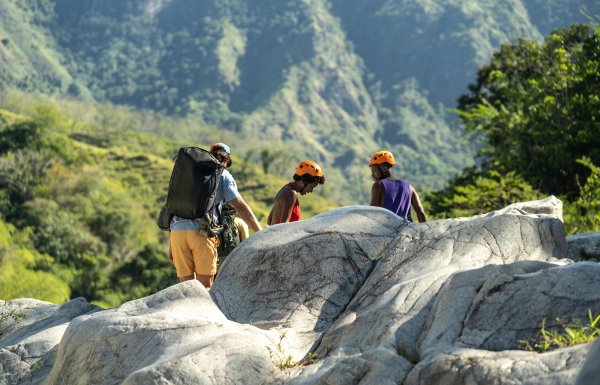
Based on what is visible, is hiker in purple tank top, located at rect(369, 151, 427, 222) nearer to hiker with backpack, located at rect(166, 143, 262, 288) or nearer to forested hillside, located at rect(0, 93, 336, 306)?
hiker with backpack, located at rect(166, 143, 262, 288)

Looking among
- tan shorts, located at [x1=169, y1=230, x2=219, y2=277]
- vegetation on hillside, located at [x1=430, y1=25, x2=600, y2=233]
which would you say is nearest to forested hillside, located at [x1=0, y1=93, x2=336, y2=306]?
vegetation on hillside, located at [x1=430, y1=25, x2=600, y2=233]

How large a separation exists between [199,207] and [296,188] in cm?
169

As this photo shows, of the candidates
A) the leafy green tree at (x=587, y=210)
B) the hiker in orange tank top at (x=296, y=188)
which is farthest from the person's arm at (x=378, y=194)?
the leafy green tree at (x=587, y=210)

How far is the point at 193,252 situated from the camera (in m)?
10.3

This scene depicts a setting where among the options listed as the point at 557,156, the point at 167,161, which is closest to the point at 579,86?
the point at 557,156

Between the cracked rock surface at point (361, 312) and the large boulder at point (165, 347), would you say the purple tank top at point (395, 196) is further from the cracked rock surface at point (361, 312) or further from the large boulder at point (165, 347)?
the large boulder at point (165, 347)

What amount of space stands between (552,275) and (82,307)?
659cm

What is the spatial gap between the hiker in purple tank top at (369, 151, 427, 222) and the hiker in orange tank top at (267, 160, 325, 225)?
0.74 metres

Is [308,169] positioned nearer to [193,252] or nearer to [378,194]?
[378,194]

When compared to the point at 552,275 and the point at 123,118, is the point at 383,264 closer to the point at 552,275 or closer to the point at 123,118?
the point at 552,275

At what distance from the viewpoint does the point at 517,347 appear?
6.73 m

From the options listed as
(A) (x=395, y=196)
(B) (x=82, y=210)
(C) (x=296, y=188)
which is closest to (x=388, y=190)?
(A) (x=395, y=196)

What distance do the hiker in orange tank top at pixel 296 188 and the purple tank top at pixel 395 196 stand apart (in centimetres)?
84

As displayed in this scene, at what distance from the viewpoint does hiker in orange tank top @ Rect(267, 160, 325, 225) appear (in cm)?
1103
